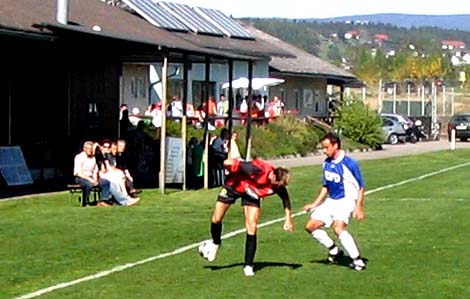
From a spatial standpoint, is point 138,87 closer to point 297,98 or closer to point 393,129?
point 297,98

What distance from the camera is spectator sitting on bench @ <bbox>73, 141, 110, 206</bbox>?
990 inches

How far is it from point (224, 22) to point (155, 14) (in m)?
6.49

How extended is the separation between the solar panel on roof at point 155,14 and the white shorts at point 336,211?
33.3m

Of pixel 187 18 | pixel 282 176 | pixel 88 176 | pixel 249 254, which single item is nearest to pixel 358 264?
pixel 249 254

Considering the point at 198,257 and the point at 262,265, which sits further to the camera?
the point at 198,257

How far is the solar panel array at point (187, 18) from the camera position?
50.4 meters

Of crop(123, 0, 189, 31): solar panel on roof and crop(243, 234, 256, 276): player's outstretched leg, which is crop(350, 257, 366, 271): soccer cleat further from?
crop(123, 0, 189, 31): solar panel on roof

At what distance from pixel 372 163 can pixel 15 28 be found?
867 inches

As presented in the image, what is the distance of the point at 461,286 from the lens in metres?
14.8

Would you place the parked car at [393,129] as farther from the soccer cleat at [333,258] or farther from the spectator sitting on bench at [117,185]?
the soccer cleat at [333,258]

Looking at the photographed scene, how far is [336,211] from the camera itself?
630 inches

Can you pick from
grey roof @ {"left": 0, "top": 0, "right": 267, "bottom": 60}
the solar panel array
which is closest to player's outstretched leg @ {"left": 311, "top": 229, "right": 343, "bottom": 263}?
grey roof @ {"left": 0, "top": 0, "right": 267, "bottom": 60}

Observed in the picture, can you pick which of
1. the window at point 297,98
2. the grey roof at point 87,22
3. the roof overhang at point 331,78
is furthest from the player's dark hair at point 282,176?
the window at point 297,98

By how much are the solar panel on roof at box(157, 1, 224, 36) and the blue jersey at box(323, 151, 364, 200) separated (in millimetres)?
36549
